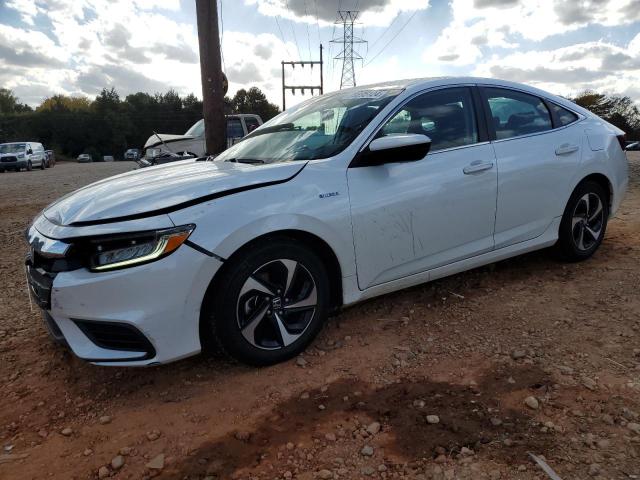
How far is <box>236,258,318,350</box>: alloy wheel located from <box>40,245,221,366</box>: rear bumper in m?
0.25

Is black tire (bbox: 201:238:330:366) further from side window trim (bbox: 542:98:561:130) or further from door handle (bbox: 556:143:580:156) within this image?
side window trim (bbox: 542:98:561:130)

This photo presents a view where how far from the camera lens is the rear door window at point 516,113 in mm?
3744

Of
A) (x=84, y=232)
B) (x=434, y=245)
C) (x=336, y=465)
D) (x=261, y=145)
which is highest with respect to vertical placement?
(x=261, y=145)

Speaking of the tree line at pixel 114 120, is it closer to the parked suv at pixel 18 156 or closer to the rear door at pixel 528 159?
the parked suv at pixel 18 156

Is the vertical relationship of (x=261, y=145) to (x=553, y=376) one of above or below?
above

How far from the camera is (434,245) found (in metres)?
3.32

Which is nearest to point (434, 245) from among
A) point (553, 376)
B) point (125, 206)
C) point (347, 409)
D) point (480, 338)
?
point (480, 338)

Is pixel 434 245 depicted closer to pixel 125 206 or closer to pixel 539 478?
pixel 539 478

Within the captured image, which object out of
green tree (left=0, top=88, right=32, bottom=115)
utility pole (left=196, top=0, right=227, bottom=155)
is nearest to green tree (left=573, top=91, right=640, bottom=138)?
utility pole (left=196, top=0, right=227, bottom=155)

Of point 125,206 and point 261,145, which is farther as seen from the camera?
point 261,145

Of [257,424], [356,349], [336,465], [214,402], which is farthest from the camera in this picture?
[356,349]

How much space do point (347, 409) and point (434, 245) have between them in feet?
4.39

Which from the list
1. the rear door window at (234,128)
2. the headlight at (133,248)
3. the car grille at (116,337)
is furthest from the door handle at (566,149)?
the rear door window at (234,128)

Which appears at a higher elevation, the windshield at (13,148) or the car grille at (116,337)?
the windshield at (13,148)
